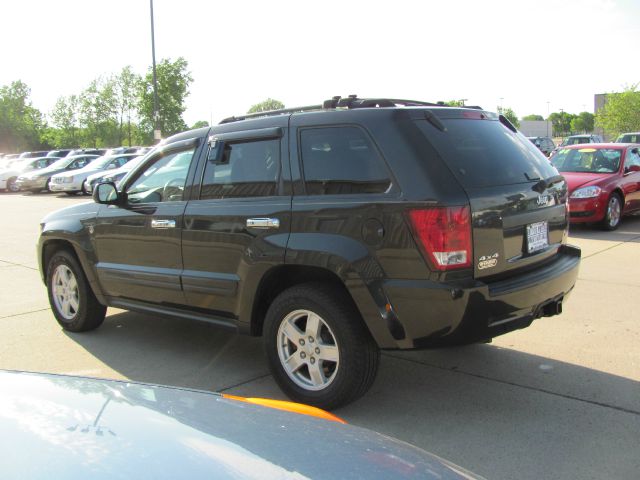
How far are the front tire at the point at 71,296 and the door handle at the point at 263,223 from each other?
232cm

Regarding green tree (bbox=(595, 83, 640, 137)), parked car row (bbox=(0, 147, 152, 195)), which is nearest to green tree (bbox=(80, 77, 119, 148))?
parked car row (bbox=(0, 147, 152, 195))

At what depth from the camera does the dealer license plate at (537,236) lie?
12.6 ft

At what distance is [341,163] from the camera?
379 cm

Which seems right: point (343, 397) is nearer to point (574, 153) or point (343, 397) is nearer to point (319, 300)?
point (319, 300)

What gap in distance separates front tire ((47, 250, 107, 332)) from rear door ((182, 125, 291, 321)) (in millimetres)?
1530

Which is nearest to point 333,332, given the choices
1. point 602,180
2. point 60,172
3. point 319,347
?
point 319,347

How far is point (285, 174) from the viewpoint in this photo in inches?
159

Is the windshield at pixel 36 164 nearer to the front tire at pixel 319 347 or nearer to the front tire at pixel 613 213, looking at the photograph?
the front tire at pixel 613 213

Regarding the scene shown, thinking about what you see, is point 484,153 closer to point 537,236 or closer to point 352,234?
point 537,236

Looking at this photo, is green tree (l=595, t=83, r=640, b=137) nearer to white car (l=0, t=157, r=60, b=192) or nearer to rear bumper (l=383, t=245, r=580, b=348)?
white car (l=0, t=157, r=60, b=192)

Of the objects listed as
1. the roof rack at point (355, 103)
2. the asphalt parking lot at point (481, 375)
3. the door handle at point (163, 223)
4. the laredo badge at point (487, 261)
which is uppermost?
the roof rack at point (355, 103)

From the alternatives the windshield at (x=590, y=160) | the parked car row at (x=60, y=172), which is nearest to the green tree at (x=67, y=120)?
the parked car row at (x=60, y=172)

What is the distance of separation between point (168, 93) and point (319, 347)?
44.5m

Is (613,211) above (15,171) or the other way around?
the other way around
